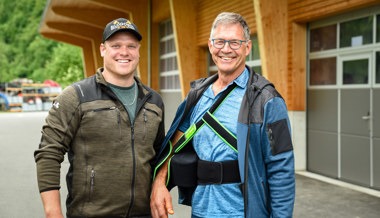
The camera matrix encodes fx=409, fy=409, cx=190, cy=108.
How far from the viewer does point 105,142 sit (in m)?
2.65

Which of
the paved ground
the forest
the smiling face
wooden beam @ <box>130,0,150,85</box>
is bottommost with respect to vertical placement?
the paved ground

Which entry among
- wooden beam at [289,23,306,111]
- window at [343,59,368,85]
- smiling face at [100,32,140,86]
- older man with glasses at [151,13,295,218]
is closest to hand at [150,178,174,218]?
older man with glasses at [151,13,295,218]

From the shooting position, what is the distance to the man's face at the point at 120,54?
109 inches

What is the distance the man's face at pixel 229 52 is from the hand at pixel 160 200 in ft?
2.90

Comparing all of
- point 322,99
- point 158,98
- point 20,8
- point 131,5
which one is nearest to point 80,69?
point 131,5

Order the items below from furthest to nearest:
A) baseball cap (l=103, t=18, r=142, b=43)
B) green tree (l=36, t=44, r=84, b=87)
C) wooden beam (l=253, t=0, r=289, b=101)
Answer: green tree (l=36, t=44, r=84, b=87) < wooden beam (l=253, t=0, r=289, b=101) < baseball cap (l=103, t=18, r=142, b=43)

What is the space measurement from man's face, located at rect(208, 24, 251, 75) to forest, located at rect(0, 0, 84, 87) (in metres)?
58.6

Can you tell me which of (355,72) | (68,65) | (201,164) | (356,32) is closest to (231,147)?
(201,164)

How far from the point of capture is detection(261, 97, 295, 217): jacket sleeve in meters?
2.35

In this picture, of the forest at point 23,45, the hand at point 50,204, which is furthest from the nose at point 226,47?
the forest at point 23,45

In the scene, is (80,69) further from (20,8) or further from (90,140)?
(90,140)

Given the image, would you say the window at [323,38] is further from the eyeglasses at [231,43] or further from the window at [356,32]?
the eyeglasses at [231,43]

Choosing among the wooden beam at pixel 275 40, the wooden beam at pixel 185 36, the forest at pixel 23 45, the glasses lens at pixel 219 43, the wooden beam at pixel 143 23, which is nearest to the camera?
the glasses lens at pixel 219 43

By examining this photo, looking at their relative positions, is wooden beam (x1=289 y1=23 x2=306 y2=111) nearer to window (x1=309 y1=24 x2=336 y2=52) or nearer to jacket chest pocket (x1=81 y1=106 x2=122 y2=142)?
window (x1=309 y1=24 x2=336 y2=52)
